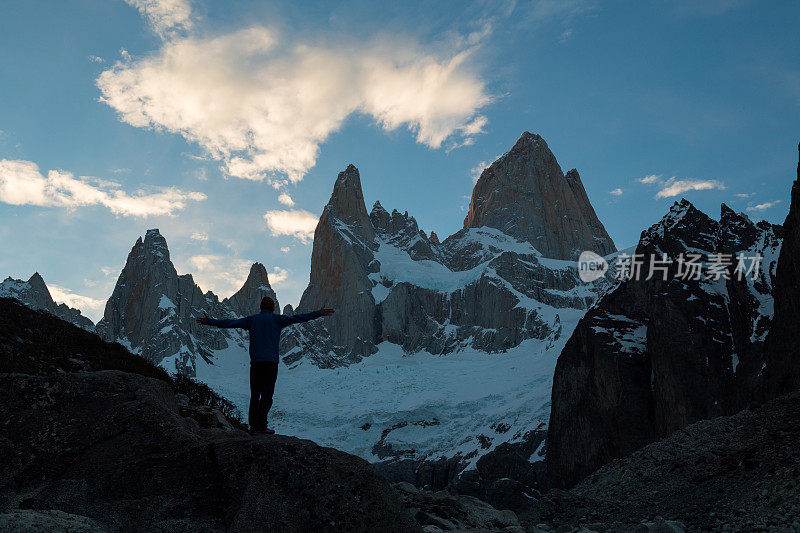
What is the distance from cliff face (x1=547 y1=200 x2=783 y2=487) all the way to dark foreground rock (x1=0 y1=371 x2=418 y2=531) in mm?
37333

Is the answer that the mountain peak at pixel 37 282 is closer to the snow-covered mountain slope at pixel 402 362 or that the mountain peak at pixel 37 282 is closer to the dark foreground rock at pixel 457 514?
the snow-covered mountain slope at pixel 402 362

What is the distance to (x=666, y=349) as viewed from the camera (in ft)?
136

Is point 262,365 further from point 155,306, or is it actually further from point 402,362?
point 155,306

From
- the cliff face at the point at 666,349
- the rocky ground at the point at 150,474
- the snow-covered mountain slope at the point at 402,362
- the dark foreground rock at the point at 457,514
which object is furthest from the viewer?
the snow-covered mountain slope at the point at 402,362

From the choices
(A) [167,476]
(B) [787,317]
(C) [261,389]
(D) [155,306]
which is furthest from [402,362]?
→ (A) [167,476]

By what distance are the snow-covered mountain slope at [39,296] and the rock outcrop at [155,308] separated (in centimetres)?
714

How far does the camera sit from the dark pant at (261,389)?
310 inches

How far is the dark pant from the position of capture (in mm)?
7879

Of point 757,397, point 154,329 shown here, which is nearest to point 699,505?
point 757,397

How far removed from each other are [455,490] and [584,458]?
12442 mm

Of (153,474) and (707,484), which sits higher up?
(153,474)

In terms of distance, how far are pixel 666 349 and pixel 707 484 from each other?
3180 centimetres

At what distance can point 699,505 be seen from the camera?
1008cm

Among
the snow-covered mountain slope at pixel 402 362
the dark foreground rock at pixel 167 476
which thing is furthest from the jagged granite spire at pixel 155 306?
the dark foreground rock at pixel 167 476
